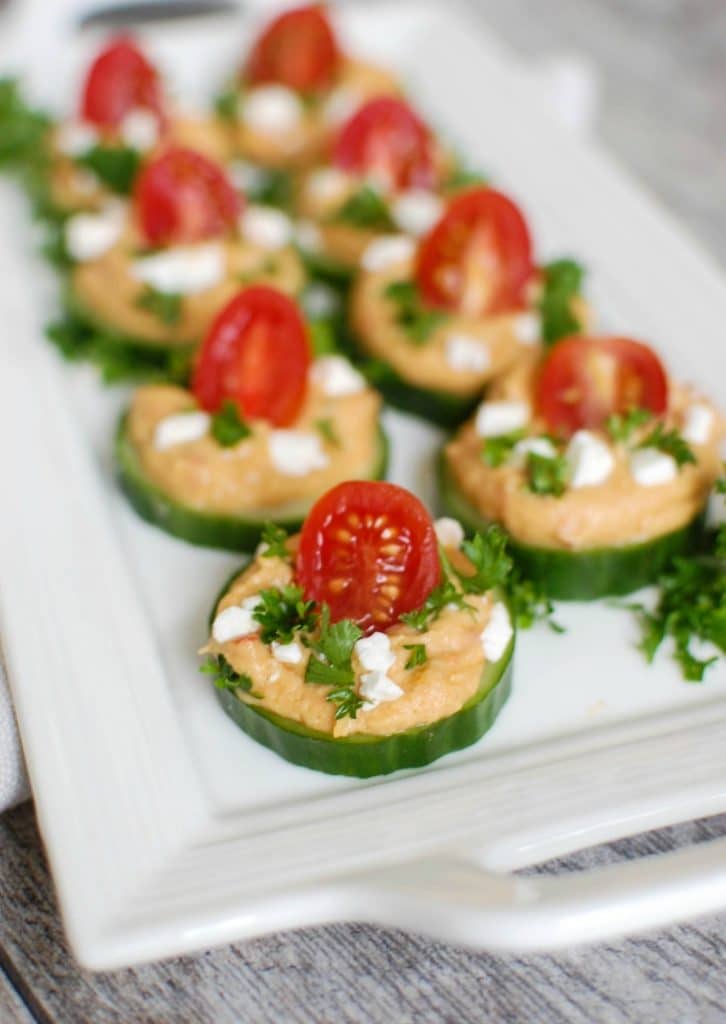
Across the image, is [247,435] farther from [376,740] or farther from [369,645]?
[376,740]

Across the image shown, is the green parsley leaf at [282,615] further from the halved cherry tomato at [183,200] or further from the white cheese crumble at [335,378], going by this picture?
the halved cherry tomato at [183,200]

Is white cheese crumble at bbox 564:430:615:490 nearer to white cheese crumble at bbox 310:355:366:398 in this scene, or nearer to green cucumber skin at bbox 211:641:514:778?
green cucumber skin at bbox 211:641:514:778

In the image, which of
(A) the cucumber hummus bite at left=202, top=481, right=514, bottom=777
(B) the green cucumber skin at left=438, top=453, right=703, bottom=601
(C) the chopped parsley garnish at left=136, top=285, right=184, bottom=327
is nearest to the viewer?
(A) the cucumber hummus bite at left=202, top=481, right=514, bottom=777

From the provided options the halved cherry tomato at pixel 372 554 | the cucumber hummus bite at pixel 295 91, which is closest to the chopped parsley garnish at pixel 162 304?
the cucumber hummus bite at pixel 295 91

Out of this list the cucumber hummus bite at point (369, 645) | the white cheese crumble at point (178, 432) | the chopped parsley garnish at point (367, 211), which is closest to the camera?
the cucumber hummus bite at point (369, 645)

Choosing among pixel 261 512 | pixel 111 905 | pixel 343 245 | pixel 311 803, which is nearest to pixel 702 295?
pixel 343 245

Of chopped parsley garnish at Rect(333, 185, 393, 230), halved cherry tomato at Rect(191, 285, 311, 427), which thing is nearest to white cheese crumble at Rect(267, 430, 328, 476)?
halved cherry tomato at Rect(191, 285, 311, 427)
